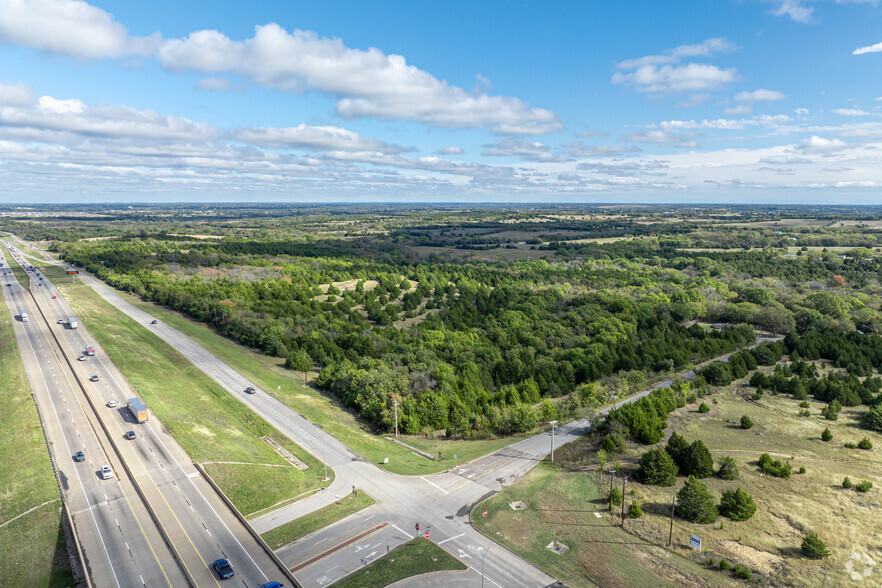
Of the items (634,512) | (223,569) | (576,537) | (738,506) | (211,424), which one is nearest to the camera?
(223,569)

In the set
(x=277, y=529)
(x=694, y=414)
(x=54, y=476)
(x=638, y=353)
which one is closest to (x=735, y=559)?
(x=694, y=414)

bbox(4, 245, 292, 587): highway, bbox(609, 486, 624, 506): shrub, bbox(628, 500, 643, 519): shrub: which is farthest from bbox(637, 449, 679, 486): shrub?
bbox(4, 245, 292, 587): highway

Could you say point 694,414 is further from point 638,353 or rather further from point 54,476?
point 54,476

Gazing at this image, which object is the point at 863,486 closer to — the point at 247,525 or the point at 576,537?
the point at 576,537

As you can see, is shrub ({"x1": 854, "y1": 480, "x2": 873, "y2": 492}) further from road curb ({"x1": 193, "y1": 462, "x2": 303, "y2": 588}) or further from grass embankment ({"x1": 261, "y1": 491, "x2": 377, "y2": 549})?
road curb ({"x1": 193, "y1": 462, "x2": 303, "y2": 588})

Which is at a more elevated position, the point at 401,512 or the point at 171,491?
the point at 171,491

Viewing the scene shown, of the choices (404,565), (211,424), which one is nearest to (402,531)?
(404,565)
